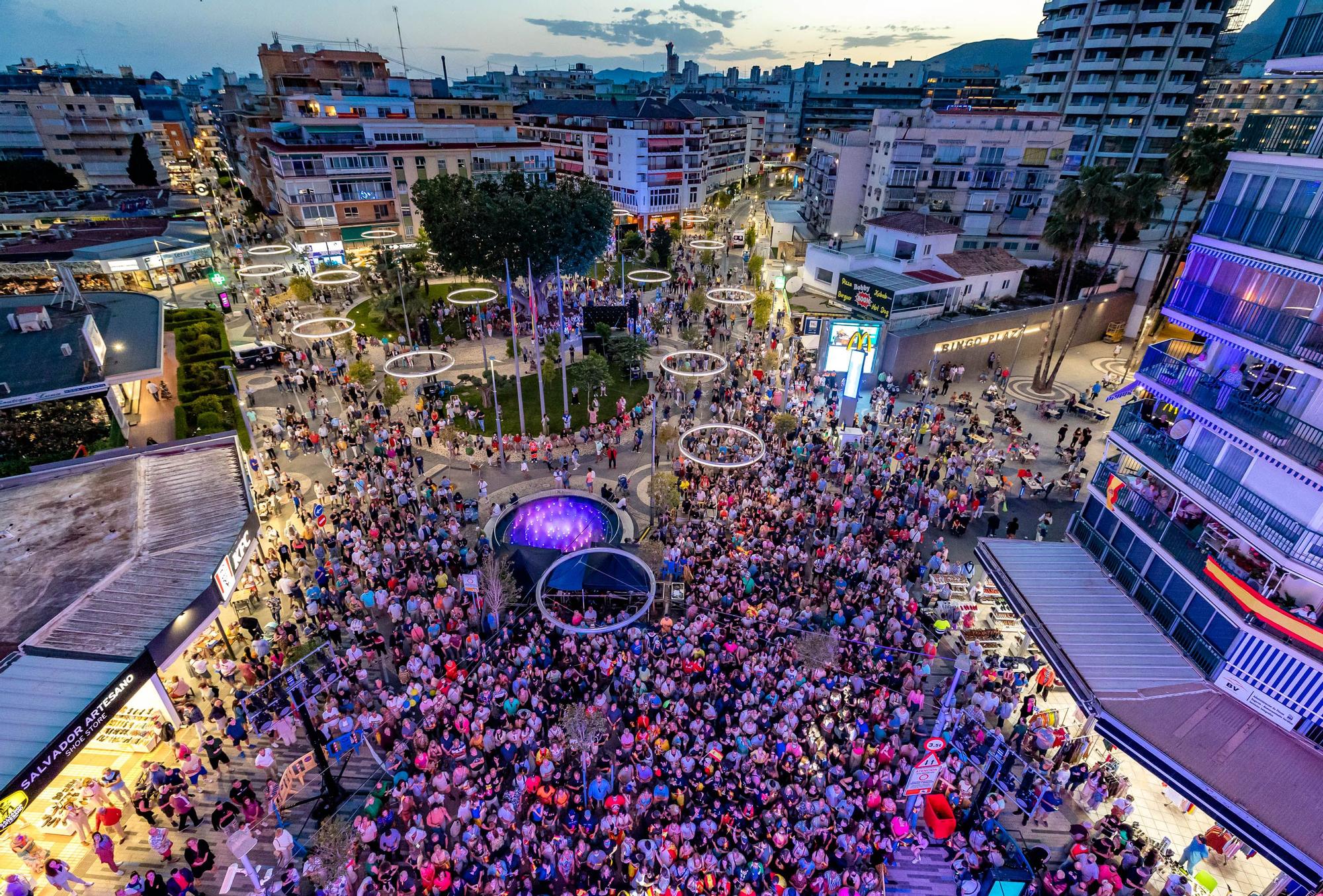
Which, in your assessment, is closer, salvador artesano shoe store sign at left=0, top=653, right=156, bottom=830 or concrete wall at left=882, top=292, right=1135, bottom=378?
salvador artesano shoe store sign at left=0, top=653, right=156, bottom=830

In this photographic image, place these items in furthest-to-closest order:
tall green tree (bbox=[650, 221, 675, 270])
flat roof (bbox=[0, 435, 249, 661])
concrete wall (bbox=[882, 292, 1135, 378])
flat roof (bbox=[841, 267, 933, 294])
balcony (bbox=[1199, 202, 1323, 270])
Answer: tall green tree (bbox=[650, 221, 675, 270]), flat roof (bbox=[841, 267, 933, 294]), concrete wall (bbox=[882, 292, 1135, 378]), flat roof (bbox=[0, 435, 249, 661]), balcony (bbox=[1199, 202, 1323, 270])

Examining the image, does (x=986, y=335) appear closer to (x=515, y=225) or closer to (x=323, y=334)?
(x=515, y=225)

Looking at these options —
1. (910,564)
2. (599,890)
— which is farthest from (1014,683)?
(599,890)

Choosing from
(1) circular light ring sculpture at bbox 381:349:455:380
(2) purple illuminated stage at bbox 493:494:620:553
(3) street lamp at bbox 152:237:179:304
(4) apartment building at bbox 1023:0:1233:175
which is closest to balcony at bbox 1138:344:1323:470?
(2) purple illuminated stage at bbox 493:494:620:553

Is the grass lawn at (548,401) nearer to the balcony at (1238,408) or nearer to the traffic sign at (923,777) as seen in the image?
the traffic sign at (923,777)

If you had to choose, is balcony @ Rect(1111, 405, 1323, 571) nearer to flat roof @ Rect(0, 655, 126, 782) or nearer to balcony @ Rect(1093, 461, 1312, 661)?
balcony @ Rect(1093, 461, 1312, 661)

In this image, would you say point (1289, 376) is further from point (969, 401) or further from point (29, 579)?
point (29, 579)

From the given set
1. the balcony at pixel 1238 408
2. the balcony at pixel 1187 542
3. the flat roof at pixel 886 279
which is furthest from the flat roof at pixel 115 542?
the flat roof at pixel 886 279

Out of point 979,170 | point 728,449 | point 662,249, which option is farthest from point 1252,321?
point 662,249
